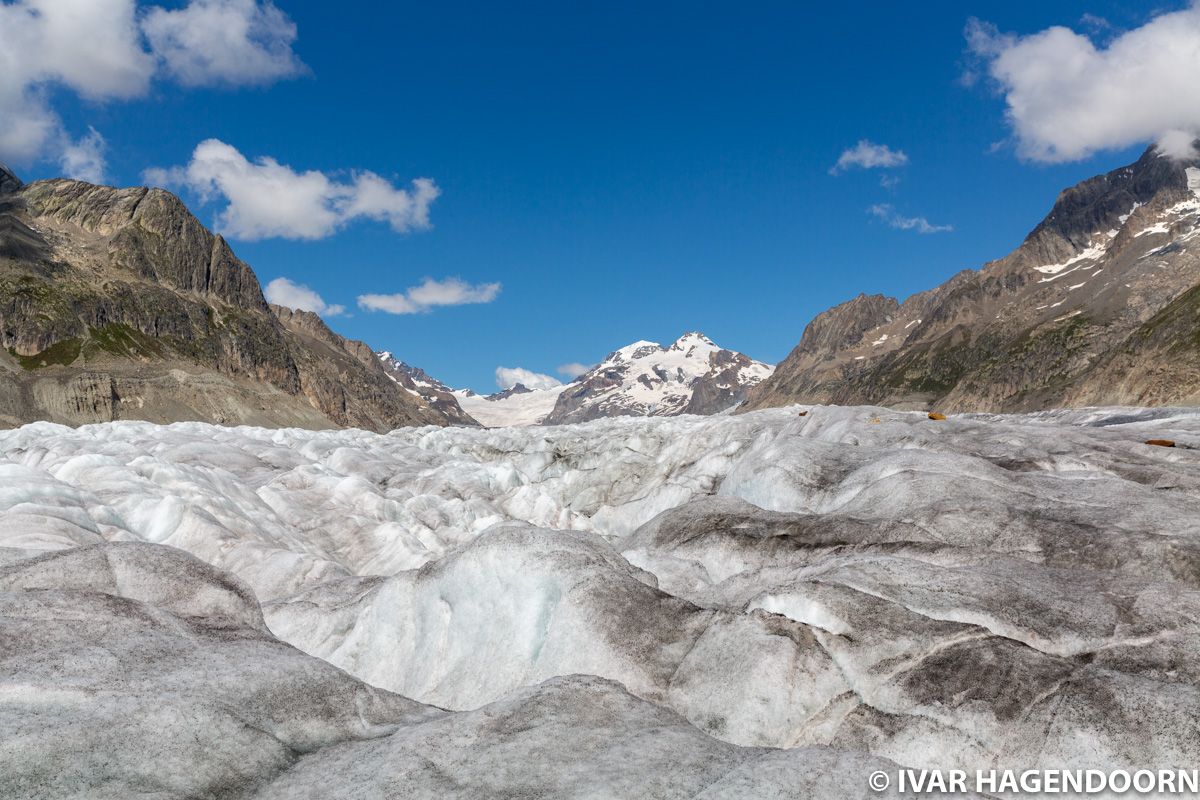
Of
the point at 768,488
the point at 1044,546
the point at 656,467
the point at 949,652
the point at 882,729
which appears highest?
the point at 656,467

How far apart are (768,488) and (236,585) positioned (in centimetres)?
1979

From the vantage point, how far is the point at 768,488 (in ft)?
97.2

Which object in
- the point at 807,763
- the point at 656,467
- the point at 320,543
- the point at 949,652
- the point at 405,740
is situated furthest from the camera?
the point at 656,467

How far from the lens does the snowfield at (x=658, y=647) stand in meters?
8.35

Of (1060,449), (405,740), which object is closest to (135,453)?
(405,740)

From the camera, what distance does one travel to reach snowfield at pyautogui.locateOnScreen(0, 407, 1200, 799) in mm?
8352

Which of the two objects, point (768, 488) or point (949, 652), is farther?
point (768, 488)

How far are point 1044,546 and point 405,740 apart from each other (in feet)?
51.8

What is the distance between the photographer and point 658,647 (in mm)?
13961

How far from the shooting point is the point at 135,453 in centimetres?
4631

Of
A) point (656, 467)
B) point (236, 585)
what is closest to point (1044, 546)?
point (236, 585)

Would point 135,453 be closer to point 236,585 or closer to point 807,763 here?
point 236,585

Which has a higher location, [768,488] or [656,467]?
[656,467]

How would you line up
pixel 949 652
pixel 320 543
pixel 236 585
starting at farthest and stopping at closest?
pixel 320 543 → pixel 236 585 → pixel 949 652
